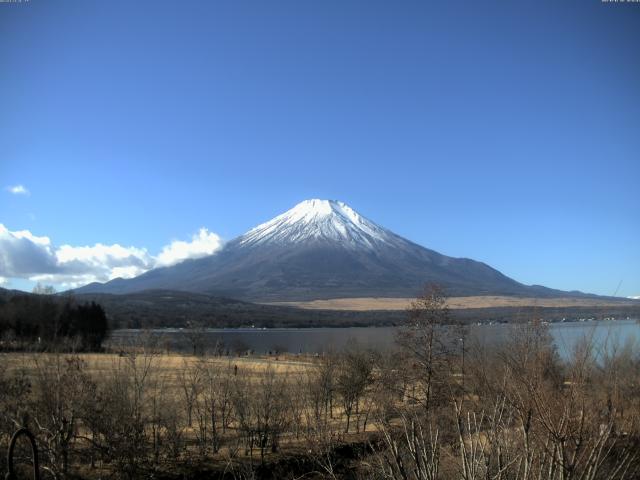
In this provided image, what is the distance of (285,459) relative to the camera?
64.1 feet

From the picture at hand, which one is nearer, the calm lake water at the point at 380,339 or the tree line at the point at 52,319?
the calm lake water at the point at 380,339

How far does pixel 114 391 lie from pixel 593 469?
13280 mm

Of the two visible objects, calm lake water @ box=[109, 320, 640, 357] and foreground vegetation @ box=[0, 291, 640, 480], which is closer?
foreground vegetation @ box=[0, 291, 640, 480]

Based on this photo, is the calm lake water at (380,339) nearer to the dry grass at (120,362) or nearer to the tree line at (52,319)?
the dry grass at (120,362)

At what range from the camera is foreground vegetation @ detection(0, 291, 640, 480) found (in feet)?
17.5

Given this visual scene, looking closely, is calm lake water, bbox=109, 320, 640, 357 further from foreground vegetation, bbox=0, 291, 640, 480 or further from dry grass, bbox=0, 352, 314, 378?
dry grass, bbox=0, 352, 314, 378

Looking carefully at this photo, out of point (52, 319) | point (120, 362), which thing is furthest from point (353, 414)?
point (52, 319)

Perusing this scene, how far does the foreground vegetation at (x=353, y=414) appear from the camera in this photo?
17.5 feet

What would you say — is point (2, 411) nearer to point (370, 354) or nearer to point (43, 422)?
point (43, 422)

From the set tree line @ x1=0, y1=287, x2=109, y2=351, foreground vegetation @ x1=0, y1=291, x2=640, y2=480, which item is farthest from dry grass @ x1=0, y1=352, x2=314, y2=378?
tree line @ x1=0, y1=287, x2=109, y2=351

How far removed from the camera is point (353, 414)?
93.8 ft

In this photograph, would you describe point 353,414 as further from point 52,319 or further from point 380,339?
point 52,319

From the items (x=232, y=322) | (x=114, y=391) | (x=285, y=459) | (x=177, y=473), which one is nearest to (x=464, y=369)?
(x=285, y=459)

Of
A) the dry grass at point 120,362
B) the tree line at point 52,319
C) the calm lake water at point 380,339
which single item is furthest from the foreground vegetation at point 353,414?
the tree line at point 52,319
